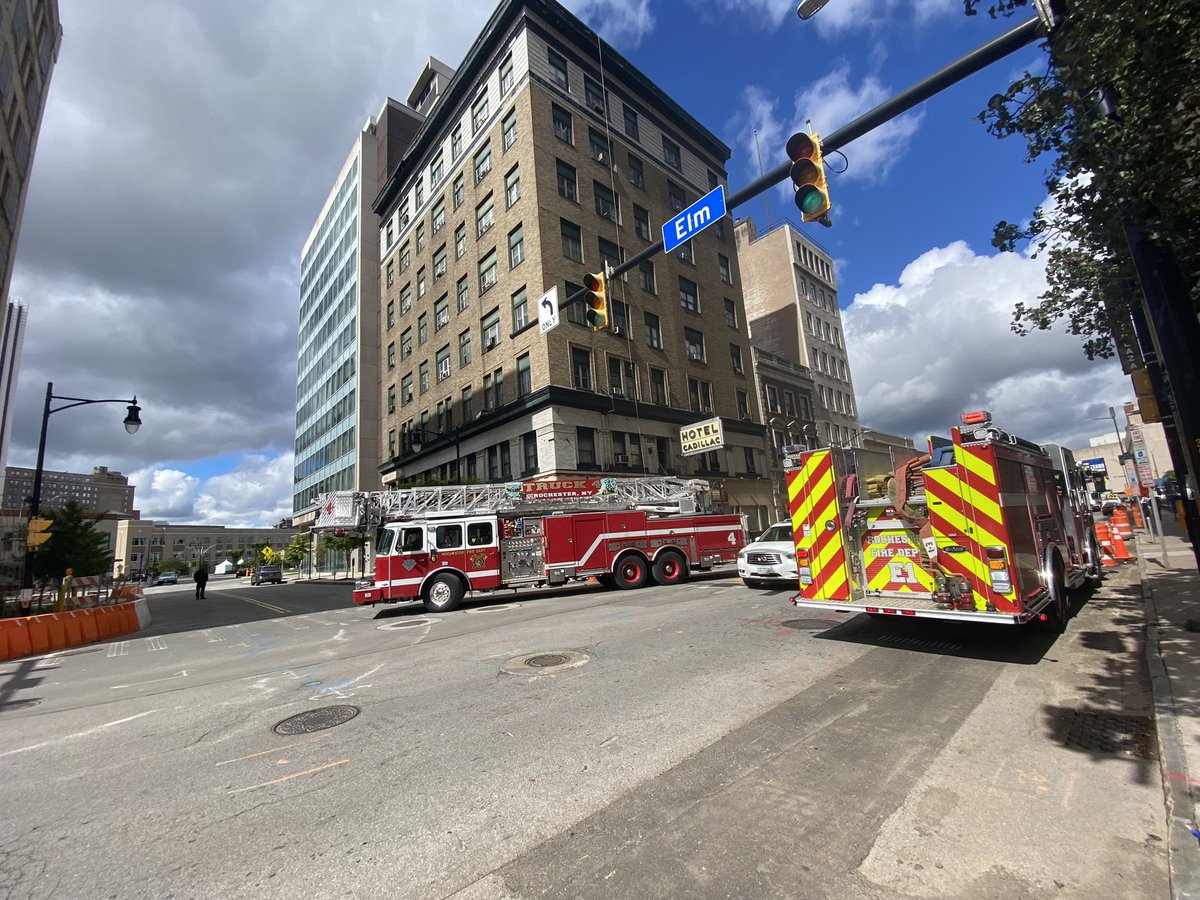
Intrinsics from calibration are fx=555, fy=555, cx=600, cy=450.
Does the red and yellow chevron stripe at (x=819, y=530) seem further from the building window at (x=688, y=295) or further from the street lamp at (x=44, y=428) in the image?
the building window at (x=688, y=295)

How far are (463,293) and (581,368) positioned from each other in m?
11.0

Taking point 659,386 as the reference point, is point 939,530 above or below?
below

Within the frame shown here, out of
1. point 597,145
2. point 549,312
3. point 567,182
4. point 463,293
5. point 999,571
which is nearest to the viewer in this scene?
point 999,571

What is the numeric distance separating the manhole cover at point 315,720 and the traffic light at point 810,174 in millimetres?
7153

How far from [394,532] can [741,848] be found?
13.9m

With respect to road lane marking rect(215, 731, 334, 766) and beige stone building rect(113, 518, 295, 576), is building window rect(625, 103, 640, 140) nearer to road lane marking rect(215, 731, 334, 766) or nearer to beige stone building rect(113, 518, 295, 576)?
road lane marking rect(215, 731, 334, 766)

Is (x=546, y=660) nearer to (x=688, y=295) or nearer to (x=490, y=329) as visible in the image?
(x=490, y=329)

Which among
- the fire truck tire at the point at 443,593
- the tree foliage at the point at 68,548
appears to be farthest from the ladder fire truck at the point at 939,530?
the tree foliage at the point at 68,548

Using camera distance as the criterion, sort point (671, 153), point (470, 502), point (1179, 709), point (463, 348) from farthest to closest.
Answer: point (671, 153), point (463, 348), point (470, 502), point (1179, 709)

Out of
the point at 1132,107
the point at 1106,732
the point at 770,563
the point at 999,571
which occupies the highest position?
the point at 1132,107

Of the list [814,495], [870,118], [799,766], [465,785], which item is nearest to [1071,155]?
[870,118]

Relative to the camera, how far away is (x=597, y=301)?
8.62 meters

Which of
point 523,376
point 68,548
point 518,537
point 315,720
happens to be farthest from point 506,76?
point 315,720

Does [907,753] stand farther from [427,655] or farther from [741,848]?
[427,655]
